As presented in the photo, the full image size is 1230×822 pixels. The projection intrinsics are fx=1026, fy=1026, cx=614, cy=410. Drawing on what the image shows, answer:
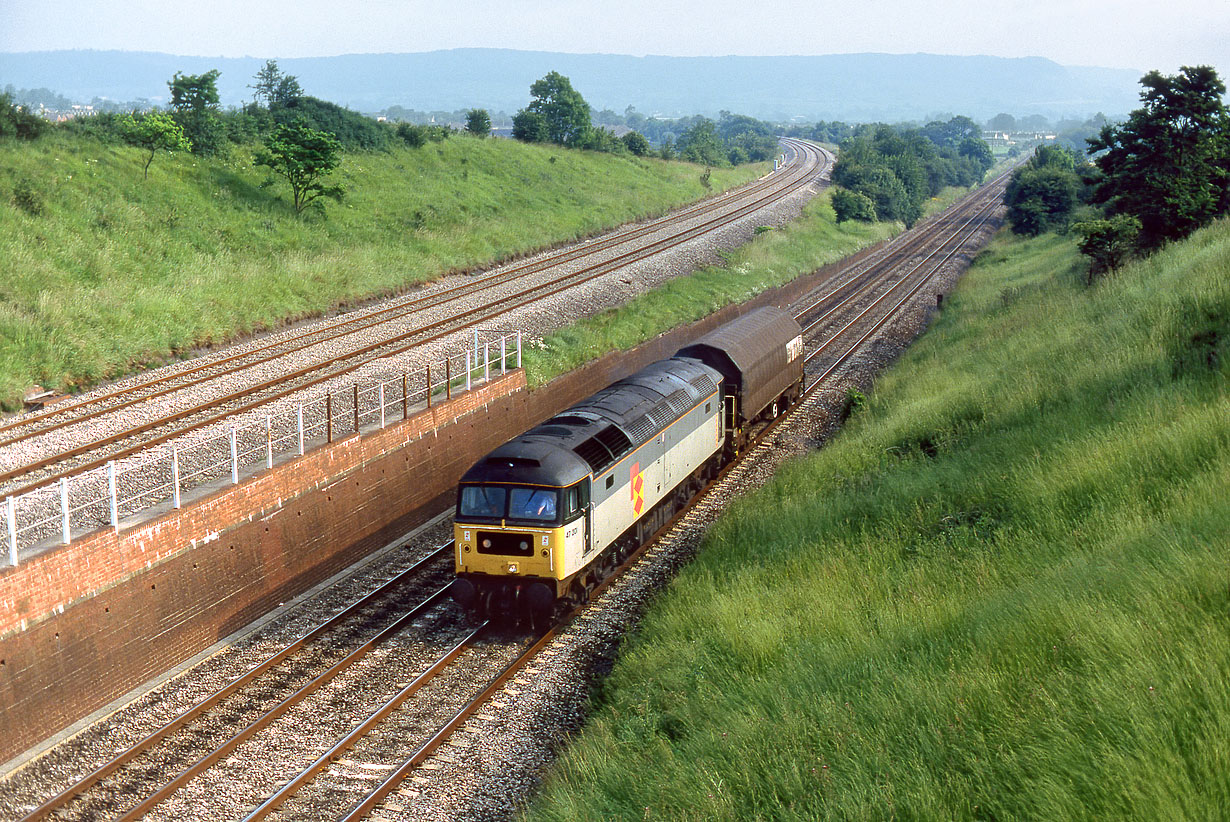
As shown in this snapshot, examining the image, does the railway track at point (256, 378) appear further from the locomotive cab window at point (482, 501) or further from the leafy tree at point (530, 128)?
the leafy tree at point (530, 128)

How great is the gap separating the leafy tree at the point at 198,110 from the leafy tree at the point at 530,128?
1203 inches

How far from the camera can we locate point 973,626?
36.6ft

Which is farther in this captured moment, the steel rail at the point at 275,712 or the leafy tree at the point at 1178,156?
the leafy tree at the point at 1178,156

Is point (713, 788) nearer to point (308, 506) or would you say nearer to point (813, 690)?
point (813, 690)

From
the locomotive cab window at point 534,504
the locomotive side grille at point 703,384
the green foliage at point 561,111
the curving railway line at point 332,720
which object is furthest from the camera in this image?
the green foliage at point 561,111

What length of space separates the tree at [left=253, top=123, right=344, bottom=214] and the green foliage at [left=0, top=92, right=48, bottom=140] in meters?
7.60

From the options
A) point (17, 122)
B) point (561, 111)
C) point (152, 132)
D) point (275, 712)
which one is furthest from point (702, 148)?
point (275, 712)

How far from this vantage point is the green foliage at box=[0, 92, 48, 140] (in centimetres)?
3525

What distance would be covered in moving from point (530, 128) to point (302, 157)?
1409 inches

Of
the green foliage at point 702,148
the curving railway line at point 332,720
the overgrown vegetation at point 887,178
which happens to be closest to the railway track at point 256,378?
the curving railway line at point 332,720

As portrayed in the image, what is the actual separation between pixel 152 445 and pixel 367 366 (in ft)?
24.2

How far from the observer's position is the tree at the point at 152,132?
38.5 meters

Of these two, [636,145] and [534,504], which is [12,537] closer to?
[534,504]

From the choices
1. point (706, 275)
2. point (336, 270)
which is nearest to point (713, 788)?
point (336, 270)
